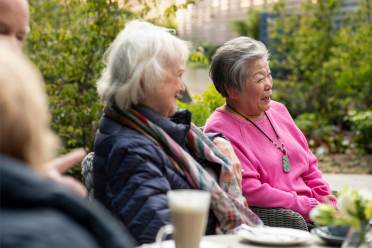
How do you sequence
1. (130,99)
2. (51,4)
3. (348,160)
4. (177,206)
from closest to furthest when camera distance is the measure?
(177,206)
(130,99)
(51,4)
(348,160)

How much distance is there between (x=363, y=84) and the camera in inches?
400

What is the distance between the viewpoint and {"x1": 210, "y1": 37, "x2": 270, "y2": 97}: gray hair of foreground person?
3424 millimetres

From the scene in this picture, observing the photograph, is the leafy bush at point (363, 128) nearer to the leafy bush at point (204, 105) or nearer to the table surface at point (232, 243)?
the leafy bush at point (204, 105)

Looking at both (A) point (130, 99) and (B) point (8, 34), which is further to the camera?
(B) point (8, 34)

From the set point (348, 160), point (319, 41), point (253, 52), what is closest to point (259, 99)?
point (253, 52)

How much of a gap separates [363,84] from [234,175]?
25.4 ft

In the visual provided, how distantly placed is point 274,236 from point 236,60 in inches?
54.6

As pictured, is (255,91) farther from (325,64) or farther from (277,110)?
(325,64)

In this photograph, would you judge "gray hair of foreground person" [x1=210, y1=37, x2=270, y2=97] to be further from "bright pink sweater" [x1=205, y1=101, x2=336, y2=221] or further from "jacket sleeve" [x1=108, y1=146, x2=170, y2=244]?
"jacket sleeve" [x1=108, y1=146, x2=170, y2=244]

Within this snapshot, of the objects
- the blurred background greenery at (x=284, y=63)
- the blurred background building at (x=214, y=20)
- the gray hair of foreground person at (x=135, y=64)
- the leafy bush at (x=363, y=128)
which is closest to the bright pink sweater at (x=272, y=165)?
the gray hair of foreground person at (x=135, y=64)

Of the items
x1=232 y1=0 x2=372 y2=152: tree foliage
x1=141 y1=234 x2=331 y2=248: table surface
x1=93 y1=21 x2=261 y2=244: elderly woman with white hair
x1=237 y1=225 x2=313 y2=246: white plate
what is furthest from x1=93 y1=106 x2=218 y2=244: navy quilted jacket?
x1=232 y1=0 x2=372 y2=152: tree foliage

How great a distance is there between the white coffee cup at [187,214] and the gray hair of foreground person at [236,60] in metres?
1.69

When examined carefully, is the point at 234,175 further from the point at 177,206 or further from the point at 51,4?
the point at 51,4

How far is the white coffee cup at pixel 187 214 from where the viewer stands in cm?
175
